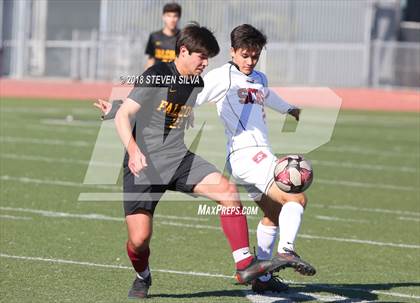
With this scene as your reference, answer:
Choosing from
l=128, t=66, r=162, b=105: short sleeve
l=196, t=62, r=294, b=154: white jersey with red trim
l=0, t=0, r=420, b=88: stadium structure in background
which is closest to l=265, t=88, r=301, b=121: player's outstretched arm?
l=196, t=62, r=294, b=154: white jersey with red trim

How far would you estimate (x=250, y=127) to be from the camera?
7000mm

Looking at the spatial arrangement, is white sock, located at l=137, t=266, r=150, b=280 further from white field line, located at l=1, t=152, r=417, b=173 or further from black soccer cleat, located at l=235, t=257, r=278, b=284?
white field line, located at l=1, t=152, r=417, b=173

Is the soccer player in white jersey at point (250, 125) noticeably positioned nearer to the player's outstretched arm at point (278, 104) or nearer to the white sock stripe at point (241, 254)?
the player's outstretched arm at point (278, 104)

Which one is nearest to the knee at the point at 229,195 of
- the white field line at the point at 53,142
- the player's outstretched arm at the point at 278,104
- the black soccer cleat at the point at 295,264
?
the black soccer cleat at the point at 295,264

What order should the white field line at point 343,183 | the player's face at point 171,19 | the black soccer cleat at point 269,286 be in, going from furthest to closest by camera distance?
1. the player's face at point 171,19
2. the white field line at point 343,183
3. the black soccer cleat at point 269,286

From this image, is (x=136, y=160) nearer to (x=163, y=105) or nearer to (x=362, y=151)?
(x=163, y=105)

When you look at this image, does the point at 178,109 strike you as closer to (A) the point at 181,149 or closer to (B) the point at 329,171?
(A) the point at 181,149

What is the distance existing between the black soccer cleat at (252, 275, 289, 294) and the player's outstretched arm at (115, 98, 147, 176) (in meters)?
1.28

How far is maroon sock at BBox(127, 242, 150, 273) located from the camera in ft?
21.8

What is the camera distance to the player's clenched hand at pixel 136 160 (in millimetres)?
6109

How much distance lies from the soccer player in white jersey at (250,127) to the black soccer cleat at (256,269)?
0.57m

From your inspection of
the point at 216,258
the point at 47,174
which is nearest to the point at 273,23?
the point at 47,174

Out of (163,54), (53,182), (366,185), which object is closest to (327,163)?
(366,185)

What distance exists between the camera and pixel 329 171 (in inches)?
559
